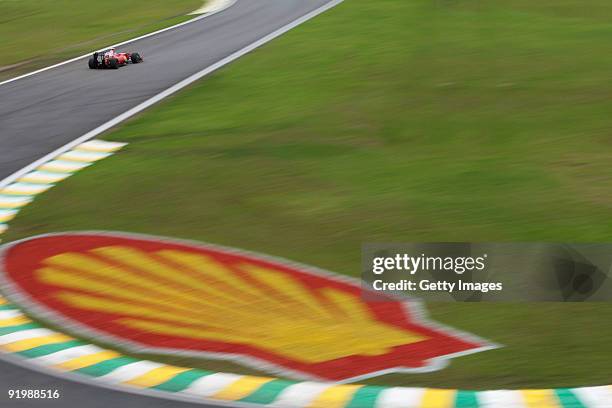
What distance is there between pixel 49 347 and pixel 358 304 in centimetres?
290

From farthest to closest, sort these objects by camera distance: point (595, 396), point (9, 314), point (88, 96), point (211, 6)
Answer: point (211, 6) < point (88, 96) < point (9, 314) < point (595, 396)

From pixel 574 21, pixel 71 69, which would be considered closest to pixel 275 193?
pixel 71 69

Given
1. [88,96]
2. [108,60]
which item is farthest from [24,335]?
[108,60]

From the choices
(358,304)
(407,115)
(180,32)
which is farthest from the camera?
(180,32)

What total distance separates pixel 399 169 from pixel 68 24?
2704 centimetres

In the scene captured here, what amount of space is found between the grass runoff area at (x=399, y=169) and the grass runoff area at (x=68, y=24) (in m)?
9.60

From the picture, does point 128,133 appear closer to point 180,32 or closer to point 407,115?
point 407,115

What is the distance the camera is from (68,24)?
37.7 m

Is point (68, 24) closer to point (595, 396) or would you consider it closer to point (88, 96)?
point (88, 96)

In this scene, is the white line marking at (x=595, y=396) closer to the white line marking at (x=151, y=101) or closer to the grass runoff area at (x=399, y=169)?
the grass runoff area at (x=399, y=169)

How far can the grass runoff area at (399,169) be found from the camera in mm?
8859

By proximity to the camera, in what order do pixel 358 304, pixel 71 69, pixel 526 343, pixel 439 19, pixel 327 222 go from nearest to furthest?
1. pixel 526 343
2. pixel 358 304
3. pixel 327 222
4. pixel 71 69
5. pixel 439 19

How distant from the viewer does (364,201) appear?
1231 cm

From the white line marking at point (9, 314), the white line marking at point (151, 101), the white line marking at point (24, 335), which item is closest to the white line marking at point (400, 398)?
the white line marking at point (24, 335)
